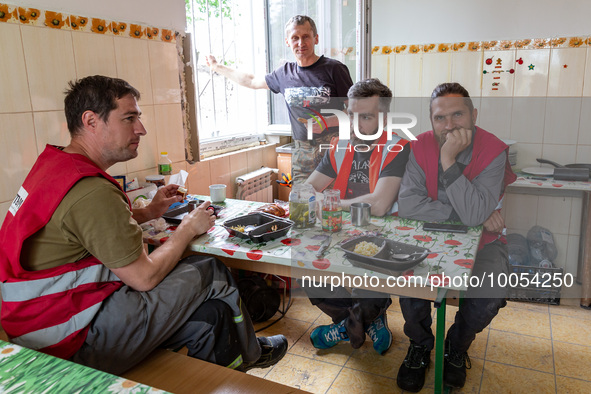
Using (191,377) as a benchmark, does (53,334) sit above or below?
above

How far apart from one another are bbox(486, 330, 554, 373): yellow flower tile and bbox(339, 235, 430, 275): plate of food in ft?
3.54

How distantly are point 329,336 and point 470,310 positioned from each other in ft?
2.26

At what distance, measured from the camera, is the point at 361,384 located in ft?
6.22

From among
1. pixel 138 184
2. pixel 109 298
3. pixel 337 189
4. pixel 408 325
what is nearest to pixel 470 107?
pixel 337 189

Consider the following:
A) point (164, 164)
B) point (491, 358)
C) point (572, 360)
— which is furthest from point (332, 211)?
point (572, 360)

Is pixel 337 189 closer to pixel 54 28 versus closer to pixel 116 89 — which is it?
pixel 116 89

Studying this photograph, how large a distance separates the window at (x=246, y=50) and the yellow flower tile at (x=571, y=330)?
1.78 metres

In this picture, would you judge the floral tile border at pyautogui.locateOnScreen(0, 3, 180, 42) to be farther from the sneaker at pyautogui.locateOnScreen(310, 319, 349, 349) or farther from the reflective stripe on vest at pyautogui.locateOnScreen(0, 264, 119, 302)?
the sneaker at pyautogui.locateOnScreen(310, 319, 349, 349)

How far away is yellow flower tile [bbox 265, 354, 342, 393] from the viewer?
1896 mm

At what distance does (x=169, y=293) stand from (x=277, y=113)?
2.22 m

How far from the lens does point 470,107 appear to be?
1.36m

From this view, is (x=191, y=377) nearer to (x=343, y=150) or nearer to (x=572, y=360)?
(x=343, y=150)

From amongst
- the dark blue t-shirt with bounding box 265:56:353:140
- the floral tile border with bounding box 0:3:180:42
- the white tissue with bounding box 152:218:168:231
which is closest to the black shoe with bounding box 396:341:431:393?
the white tissue with bounding box 152:218:168:231

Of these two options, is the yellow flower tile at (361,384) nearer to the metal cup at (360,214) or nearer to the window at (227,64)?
the metal cup at (360,214)
